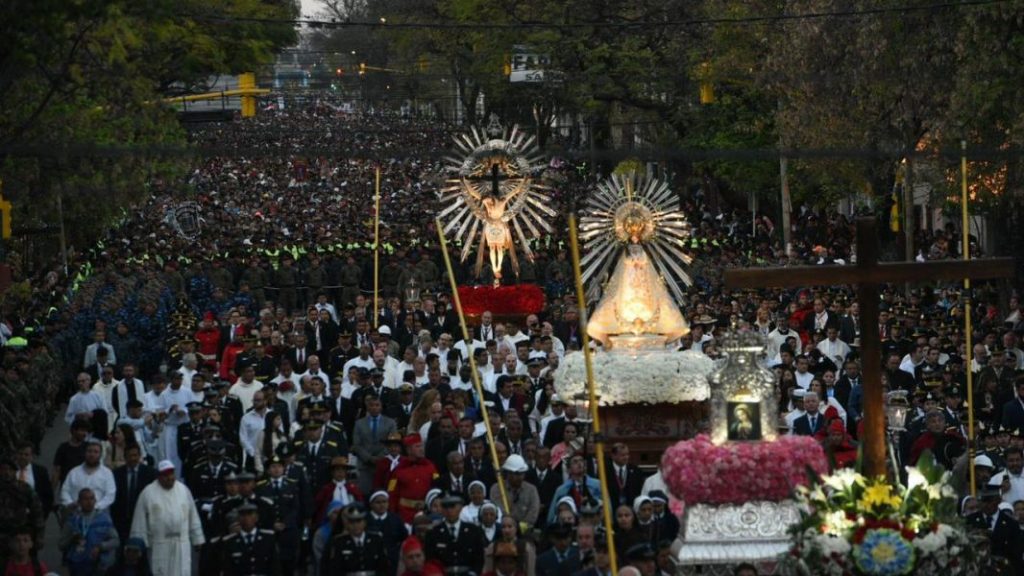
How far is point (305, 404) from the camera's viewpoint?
75.6ft

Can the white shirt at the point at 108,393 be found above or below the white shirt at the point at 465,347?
below

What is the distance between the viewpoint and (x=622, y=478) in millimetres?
20766

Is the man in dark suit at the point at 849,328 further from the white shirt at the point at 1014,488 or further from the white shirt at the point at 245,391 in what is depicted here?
the white shirt at the point at 1014,488

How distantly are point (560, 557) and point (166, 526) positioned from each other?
3.54 meters

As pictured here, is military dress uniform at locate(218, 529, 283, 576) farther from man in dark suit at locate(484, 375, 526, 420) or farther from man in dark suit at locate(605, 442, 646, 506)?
man in dark suit at locate(484, 375, 526, 420)

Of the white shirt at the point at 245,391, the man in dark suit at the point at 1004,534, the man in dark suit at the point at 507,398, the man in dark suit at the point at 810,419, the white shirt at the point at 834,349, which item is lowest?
the man in dark suit at the point at 1004,534

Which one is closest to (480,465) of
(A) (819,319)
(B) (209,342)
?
(B) (209,342)

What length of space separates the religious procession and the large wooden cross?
0.07ft

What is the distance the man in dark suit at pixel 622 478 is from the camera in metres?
20.6

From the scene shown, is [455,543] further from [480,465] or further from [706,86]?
[706,86]

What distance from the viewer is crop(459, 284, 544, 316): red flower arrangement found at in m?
33.1

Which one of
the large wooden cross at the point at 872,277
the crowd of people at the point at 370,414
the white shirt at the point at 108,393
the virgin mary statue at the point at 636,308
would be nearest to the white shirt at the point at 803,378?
the crowd of people at the point at 370,414

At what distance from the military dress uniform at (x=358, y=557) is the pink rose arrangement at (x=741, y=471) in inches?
92.8

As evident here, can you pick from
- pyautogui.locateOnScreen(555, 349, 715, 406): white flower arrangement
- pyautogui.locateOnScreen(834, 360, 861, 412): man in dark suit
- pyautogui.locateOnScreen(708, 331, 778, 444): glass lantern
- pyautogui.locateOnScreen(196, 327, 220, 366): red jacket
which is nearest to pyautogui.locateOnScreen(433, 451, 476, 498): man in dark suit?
pyautogui.locateOnScreen(708, 331, 778, 444): glass lantern
